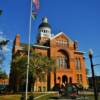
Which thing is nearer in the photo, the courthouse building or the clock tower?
the courthouse building

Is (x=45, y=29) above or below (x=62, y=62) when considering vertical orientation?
above

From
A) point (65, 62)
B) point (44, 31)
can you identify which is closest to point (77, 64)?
point (65, 62)

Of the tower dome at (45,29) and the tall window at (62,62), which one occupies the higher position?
the tower dome at (45,29)

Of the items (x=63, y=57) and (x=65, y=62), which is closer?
(x=63, y=57)

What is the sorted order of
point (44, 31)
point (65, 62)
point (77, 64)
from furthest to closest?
point (44, 31)
point (77, 64)
point (65, 62)

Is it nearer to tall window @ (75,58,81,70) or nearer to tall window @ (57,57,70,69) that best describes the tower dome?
tall window @ (57,57,70,69)

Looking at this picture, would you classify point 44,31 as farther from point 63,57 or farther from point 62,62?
point 62,62

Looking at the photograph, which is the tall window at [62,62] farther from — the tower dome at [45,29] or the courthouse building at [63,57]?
the tower dome at [45,29]

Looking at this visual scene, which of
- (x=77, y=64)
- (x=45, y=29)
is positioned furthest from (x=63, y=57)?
(x=45, y=29)

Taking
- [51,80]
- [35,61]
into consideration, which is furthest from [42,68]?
[51,80]

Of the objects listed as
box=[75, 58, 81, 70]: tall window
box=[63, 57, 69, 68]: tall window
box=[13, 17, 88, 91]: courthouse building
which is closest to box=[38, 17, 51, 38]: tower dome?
box=[13, 17, 88, 91]: courthouse building

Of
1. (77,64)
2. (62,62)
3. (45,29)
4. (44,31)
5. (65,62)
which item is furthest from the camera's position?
(44,31)

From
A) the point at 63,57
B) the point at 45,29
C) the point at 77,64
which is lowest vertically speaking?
the point at 77,64

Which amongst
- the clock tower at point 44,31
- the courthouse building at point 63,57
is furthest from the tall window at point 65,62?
the clock tower at point 44,31
